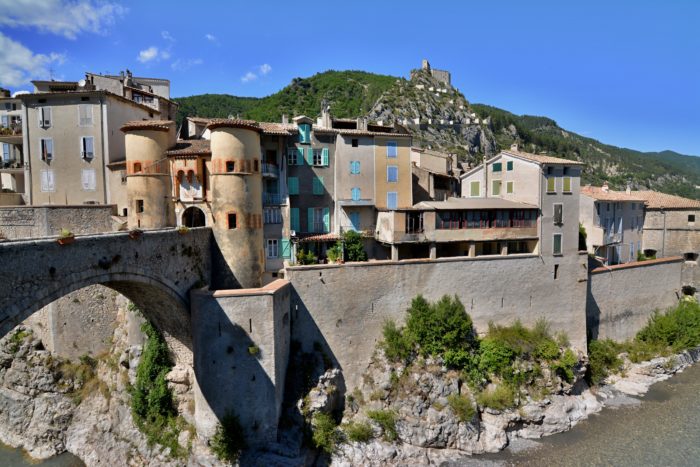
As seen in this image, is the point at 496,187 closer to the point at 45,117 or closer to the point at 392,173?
the point at 392,173

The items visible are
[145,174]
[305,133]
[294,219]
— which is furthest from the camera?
[305,133]

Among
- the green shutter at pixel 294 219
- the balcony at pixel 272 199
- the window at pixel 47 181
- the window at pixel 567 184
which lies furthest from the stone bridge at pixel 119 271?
the window at pixel 567 184

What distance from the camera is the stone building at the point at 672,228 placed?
44188 mm

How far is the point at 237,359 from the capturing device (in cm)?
2155

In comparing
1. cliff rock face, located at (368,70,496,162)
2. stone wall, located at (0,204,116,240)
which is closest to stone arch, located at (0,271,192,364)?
stone wall, located at (0,204,116,240)

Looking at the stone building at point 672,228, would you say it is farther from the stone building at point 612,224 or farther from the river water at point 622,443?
the river water at point 622,443

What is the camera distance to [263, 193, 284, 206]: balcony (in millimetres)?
27891

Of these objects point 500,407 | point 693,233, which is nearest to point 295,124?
point 500,407

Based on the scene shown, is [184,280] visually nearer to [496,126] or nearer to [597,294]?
[597,294]

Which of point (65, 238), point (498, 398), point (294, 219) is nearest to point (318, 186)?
point (294, 219)

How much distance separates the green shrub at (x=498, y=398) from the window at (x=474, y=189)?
17.4m

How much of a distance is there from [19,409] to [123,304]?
930 cm

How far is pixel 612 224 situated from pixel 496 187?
49.7 ft

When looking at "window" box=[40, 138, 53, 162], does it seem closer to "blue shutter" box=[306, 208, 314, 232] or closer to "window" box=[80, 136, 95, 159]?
"window" box=[80, 136, 95, 159]
